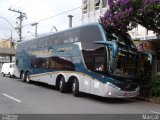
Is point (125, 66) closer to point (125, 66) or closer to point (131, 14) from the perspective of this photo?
point (125, 66)

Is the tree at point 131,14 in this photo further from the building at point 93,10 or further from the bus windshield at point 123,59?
the building at point 93,10

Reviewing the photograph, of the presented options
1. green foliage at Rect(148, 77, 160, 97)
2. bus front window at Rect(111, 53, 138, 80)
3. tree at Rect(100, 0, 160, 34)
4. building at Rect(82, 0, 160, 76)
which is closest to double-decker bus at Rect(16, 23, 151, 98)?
bus front window at Rect(111, 53, 138, 80)

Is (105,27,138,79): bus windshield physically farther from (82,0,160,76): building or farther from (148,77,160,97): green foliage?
(82,0,160,76): building

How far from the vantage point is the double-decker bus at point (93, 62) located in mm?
15734

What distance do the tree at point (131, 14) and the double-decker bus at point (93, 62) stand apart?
1.94 ft

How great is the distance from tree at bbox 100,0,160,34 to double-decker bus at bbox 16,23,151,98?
59cm

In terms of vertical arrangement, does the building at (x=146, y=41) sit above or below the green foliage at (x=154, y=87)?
above

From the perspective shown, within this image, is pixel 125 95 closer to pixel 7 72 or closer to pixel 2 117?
pixel 2 117

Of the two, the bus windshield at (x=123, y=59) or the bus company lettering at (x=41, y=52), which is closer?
the bus windshield at (x=123, y=59)

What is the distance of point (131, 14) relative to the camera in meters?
16.3

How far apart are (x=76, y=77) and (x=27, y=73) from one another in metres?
10.2

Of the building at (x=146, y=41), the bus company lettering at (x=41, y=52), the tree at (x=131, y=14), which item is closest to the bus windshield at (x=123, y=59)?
the tree at (x=131, y=14)

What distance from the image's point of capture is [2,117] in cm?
1076

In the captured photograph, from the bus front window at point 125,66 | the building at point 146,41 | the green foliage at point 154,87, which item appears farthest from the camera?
the building at point 146,41
